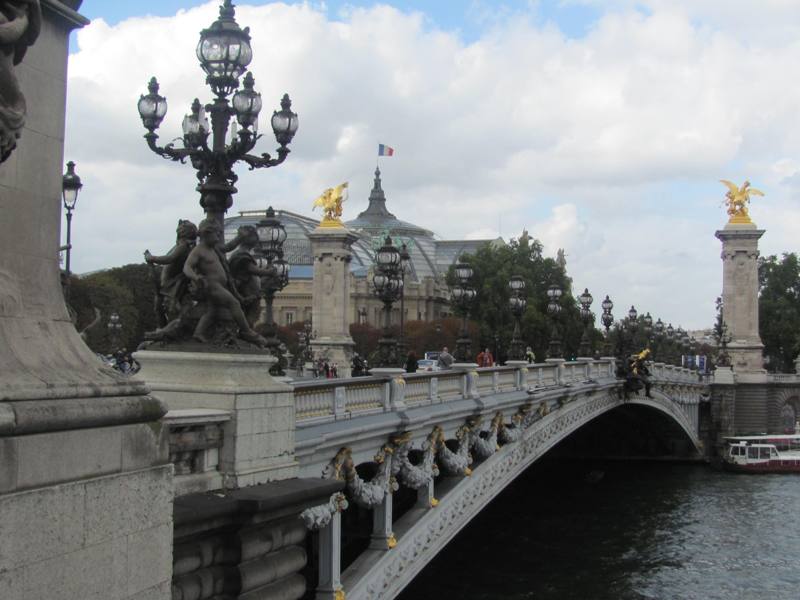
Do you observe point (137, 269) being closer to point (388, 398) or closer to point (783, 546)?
point (783, 546)

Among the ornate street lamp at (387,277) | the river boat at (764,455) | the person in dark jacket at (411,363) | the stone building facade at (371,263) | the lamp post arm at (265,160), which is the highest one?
the stone building facade at (371,263)

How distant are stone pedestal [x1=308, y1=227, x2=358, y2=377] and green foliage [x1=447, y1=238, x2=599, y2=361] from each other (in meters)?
8.74

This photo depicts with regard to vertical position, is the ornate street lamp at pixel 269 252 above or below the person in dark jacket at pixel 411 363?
above

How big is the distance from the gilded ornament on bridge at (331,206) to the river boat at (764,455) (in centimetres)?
2364

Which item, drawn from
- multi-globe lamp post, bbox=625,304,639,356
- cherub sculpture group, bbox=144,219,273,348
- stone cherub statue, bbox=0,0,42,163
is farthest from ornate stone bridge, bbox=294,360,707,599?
multi-globe lamp post, bbox=625,304,639,356

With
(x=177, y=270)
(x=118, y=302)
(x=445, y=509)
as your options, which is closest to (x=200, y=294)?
(x=177, y=270)

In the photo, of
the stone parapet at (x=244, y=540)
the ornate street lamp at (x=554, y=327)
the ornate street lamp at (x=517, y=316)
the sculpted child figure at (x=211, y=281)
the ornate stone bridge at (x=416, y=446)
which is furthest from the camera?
the ornate street lamp at (x=554, y=327)

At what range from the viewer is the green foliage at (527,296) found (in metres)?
69.1

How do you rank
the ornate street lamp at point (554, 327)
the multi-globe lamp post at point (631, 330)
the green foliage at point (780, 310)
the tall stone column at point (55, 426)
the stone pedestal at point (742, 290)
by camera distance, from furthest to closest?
the green foliage at point (780, 310) < the stone pedestal at point (742, 290) < the multi-globe lamp post at point (631, 330) < the ornate street lamp at point (554, 327) < the tall stone column at point (55, 426)

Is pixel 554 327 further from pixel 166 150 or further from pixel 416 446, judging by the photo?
pixel 166 150

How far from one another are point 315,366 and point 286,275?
24.8 meters

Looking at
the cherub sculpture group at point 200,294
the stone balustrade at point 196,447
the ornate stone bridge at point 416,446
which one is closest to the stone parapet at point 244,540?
the stone balustrade at point 196,447

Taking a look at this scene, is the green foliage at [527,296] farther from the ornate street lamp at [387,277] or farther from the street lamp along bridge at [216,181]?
the street lamp along bridge at [216,181]

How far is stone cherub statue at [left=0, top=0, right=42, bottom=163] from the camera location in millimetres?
5301
